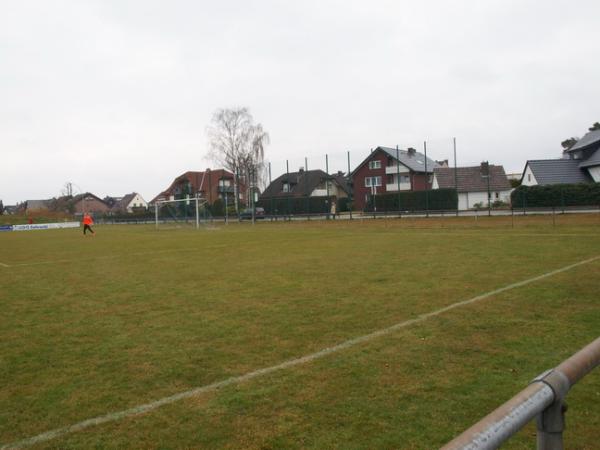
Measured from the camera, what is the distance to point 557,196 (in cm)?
3108

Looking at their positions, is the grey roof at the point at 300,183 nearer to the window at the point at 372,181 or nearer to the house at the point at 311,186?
the house at the point at 311,186

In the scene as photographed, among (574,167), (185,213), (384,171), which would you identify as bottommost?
(185,213)

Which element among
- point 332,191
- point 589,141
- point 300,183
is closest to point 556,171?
point 589,141

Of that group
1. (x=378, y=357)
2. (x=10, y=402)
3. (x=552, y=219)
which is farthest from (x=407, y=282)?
(x=552, y=219)

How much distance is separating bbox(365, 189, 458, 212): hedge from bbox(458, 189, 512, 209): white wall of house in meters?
6.32

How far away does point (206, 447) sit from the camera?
3324mm

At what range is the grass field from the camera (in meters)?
3.57

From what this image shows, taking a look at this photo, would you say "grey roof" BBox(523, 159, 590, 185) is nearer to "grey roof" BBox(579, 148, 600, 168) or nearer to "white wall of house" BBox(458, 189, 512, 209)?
"grey roof" BBox(579, 148, 600, 168)

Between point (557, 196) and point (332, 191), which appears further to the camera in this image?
point (332, 191)

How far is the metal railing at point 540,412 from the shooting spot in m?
1.41

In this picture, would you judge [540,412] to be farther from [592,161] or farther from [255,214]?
[592,161]

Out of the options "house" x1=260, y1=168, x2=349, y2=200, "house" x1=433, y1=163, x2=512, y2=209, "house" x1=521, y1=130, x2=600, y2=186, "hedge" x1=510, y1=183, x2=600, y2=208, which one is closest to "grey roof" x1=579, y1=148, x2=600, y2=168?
"house" x1=521, y1=130, x2=600, y2=186

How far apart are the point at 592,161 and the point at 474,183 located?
408 inches

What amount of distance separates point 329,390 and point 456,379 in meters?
1.16
